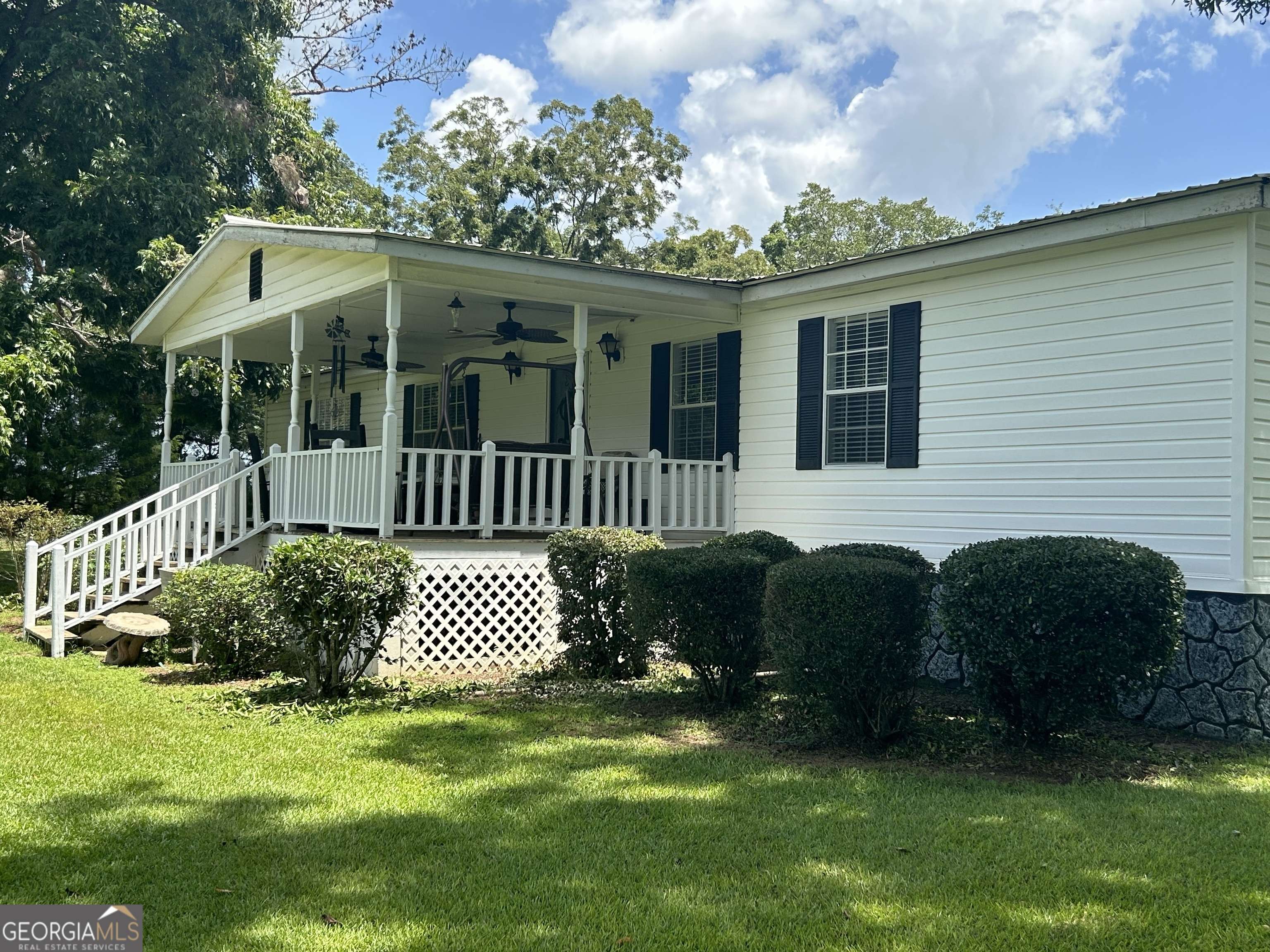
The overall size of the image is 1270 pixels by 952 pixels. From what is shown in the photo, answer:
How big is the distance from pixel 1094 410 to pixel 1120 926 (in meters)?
5.25

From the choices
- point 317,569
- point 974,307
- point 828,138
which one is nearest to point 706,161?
point 828,138

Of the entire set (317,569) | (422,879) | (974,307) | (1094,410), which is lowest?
(422,879)

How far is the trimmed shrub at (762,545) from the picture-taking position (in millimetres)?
8195

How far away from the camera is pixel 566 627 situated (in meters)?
9.16

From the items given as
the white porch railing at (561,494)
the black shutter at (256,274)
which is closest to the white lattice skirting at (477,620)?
the white porch railing at (561,494)

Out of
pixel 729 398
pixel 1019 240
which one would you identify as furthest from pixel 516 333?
pixel 1019 240

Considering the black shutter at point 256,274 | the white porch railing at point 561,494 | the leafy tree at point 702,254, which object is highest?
the leafy tree at point 702,254

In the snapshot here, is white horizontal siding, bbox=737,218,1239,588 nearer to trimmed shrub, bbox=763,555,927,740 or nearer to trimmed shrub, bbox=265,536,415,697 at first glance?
trimmed shrub, bbox=763,555,927,740

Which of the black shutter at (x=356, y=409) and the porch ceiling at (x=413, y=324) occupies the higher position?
the porch ceiling at (x=413, y=324)

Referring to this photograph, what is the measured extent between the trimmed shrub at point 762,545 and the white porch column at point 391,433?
2970 mm

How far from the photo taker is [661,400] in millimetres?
12477

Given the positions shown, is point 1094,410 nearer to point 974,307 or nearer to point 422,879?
point 974,307

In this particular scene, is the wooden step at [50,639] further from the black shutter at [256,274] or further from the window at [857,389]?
the window at [857,389]

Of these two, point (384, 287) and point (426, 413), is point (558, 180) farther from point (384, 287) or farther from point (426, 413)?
point (384, 287)
